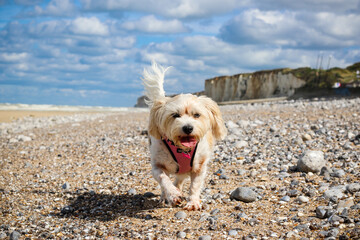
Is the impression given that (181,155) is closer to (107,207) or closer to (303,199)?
(107,207)

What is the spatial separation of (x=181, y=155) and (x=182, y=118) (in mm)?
580

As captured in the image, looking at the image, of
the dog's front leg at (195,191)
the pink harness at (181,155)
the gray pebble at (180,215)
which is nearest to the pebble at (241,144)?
the dog's front leg at (195,191)

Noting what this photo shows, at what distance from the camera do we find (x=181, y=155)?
4.79m

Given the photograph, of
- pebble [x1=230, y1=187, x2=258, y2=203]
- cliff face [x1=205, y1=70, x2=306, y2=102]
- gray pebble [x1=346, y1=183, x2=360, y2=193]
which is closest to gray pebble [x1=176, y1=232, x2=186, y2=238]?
pebble [x1=230, y1=187, x2=258, y2=203]

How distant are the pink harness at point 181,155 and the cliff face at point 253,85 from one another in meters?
41.5

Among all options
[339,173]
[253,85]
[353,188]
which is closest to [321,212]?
[353,188]

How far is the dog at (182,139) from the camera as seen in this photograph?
4.51 m

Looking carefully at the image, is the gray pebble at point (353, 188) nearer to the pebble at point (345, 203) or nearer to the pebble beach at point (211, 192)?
the pebble beach at point (211, 192)

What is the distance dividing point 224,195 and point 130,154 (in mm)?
3796

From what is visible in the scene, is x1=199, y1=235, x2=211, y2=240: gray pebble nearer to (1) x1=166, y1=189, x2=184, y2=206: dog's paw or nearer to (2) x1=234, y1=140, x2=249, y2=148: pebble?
(1) x1=166, y1=189, x2=184, y2=206: dog's paw

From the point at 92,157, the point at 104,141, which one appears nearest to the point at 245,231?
the point at 92,157

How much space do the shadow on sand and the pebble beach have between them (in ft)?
0.05

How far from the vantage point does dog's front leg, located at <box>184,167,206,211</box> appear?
15.6 feet

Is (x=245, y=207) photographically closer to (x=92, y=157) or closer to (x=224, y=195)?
(x=224, y=195)
